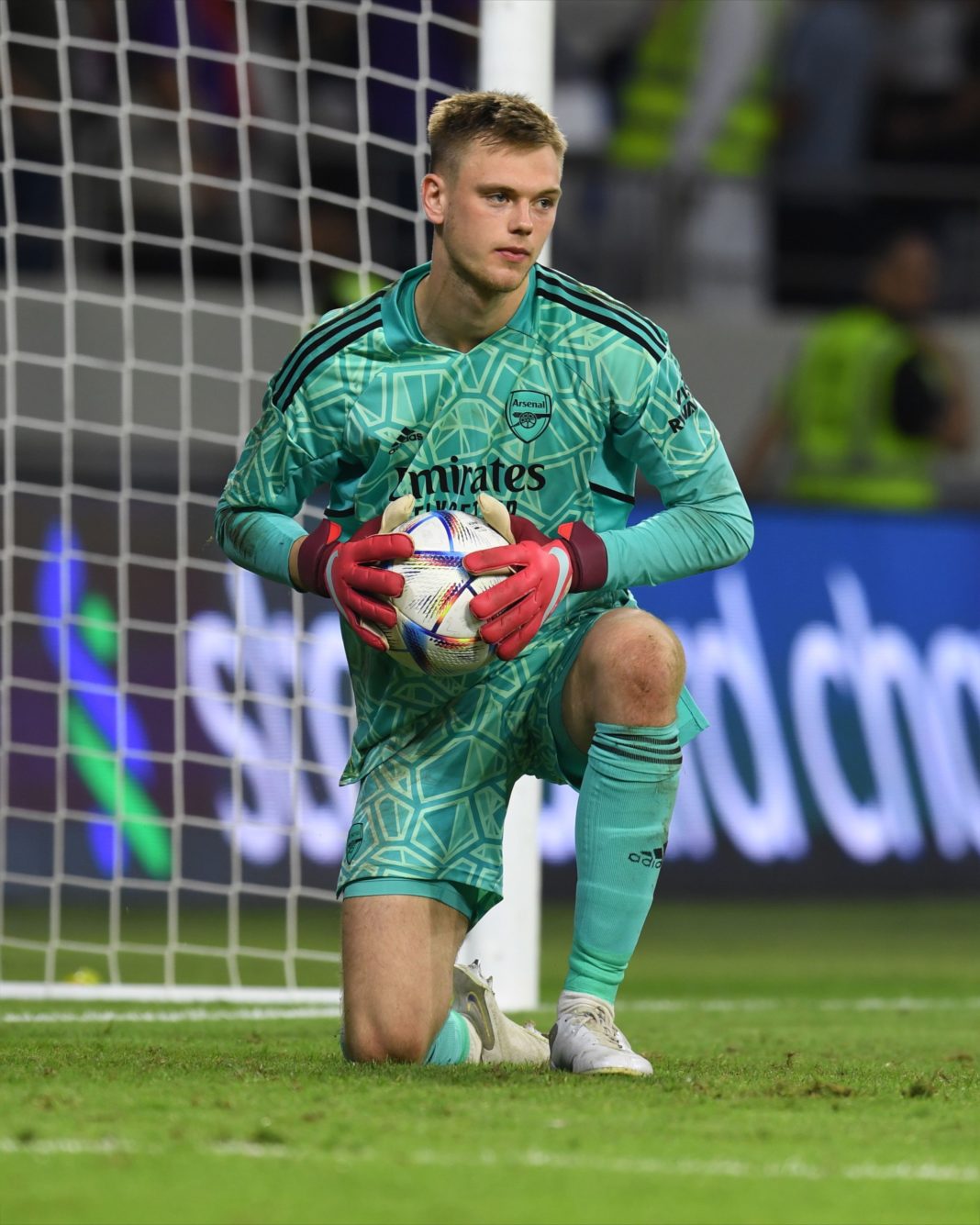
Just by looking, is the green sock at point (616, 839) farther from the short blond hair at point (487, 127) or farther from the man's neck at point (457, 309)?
the short blond hair at point (487, 127)

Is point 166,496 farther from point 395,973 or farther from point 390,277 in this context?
point 395,973

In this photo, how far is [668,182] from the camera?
36.3ft

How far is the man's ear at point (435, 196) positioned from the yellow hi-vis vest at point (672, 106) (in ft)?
25.5

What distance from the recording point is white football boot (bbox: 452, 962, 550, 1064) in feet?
13.2

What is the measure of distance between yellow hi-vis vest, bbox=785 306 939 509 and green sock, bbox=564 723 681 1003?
6575 mm

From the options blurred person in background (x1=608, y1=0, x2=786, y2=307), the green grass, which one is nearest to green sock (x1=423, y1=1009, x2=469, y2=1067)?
the green grass

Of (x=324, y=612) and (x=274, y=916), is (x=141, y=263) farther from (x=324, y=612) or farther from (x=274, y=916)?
(x=274, y=916)

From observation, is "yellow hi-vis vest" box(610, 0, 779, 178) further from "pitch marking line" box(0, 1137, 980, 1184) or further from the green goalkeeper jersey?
"pitch marking line" box(0, 1137, 980, 1184)

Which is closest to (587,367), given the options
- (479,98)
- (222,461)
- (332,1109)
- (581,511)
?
(581,511)

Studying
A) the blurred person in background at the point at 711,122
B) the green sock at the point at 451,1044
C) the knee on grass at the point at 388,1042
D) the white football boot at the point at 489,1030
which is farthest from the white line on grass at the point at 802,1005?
the blurred person in background at the point at 711,122

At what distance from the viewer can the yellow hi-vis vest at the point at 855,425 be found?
402 inches

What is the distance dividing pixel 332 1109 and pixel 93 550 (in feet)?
17.0

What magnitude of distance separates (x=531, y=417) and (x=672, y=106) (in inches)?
317

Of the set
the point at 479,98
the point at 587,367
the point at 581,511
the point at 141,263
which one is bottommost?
the point at 581,511
